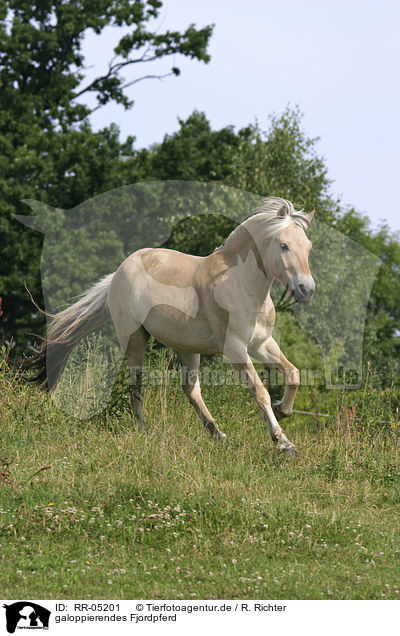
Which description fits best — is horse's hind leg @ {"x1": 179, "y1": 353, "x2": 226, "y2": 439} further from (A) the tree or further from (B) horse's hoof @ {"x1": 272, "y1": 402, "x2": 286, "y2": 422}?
(A) the tree

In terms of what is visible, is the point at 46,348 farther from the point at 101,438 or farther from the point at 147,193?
the point at 147,193

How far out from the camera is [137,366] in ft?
24.7

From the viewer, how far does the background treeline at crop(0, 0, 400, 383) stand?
19828mm

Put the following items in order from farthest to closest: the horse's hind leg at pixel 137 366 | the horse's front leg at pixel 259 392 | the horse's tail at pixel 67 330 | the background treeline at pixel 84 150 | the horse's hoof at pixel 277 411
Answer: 1. the background treeline at pixel 84 150
2. the horse's tail at pixel 67 330
3. the horse's hind leg at pixel 137 366
4. the horse's hoof at pixel 277 411
5. the horse's front leg at pixel 259 392

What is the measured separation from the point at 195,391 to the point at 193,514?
2118mm

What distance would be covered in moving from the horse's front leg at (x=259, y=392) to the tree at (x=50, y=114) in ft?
47.1

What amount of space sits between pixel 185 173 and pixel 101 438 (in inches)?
667

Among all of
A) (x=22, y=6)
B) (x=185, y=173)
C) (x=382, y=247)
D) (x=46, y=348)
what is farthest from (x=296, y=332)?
(x=382, y=247)

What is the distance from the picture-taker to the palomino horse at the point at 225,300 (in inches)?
243
